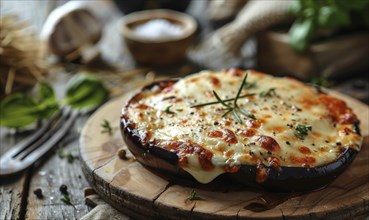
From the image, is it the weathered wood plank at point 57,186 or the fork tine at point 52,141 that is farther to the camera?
the fork tine at point 52,141

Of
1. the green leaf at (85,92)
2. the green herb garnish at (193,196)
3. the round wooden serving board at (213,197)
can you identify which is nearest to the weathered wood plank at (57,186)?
the round wooden serving board at (213,197)

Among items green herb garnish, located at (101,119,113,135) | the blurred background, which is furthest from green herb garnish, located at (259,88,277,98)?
green herb garnish, located at (101,119,113,135)

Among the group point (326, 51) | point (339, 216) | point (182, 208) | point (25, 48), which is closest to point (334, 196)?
point (339, 216)

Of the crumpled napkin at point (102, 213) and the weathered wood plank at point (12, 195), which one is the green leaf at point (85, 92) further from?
the crumpled napkin at point (102, 213)

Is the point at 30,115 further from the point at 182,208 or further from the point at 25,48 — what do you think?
the point at 182,208

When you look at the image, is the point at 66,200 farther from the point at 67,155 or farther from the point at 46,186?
the point at 67,155

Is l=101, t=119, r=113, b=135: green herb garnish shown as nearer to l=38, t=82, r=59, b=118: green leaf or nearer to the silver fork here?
the silver fork
